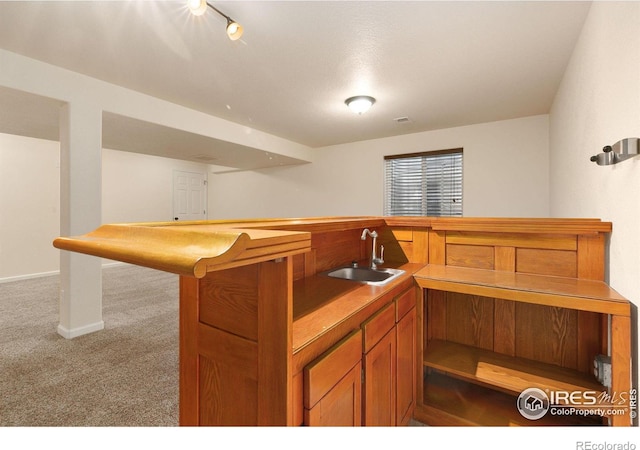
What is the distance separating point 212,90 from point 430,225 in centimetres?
263

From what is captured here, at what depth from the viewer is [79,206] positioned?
2.75 m

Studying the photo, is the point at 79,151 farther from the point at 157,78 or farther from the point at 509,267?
the point at 509,267

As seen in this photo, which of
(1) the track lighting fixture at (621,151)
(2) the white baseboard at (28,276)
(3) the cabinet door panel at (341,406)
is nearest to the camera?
(3) the cabinet door panel at (341,406)

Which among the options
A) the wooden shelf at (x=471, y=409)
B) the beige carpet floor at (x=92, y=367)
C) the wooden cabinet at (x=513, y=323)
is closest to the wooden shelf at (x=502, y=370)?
the wooden cabinet at (x=513, y=323)

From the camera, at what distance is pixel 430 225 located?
2.04 metres

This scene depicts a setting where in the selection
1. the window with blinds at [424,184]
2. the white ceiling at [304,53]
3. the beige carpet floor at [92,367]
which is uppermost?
the white ceiling at [304,53]

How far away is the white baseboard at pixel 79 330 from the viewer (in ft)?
8.98

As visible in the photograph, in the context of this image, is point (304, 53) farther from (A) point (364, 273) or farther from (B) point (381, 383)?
(B) point (381, 383)

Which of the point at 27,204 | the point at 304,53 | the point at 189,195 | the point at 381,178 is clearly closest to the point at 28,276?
the point at 27,204

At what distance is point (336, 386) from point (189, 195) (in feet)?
24.3

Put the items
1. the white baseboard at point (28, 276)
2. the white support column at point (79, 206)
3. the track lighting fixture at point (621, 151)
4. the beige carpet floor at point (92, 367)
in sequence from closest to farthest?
the track lighting fixture at point (621, 151)
the beige carpet floor at point (92, 367)
the white support column at point (79, 206)
the white baseboard at point (28, 276)

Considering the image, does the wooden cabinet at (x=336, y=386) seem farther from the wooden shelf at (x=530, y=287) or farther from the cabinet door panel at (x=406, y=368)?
the wooden shelf at (x=530, y=287)
